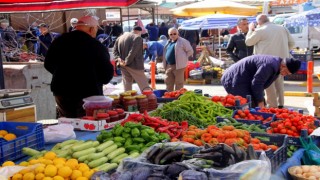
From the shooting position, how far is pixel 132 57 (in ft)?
32.4

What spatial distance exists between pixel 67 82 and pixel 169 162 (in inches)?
104

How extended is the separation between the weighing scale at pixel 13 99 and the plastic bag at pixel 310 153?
115 inches

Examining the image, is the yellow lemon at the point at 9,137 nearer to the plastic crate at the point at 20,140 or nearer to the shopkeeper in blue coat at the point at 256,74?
the plastic crate at the point at 20,140

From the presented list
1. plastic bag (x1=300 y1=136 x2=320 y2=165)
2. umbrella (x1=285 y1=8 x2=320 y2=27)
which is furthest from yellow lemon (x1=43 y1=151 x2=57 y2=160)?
umbrella (x1=285 y1=8 x2=320 y2=27)

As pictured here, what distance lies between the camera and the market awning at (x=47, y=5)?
6555 millimetres

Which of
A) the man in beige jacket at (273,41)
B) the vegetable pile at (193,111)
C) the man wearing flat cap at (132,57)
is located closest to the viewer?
the vegetable pile at (193,111)

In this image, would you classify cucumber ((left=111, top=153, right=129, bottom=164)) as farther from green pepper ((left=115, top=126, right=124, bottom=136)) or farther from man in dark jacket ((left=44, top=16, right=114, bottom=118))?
man in dark jacket ((left=44, top=16, right=114, bottom=118))

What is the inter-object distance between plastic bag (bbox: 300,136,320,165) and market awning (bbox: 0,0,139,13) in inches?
A: 127

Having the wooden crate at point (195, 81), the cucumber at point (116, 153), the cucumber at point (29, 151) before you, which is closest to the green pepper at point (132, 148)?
the cucumber at point (116, 153)

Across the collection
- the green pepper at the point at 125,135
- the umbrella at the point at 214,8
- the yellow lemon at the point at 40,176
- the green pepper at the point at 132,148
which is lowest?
the green pepper at the point at 132,148

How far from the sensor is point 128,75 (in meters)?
10.3

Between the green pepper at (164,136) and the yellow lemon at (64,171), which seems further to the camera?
the green pepper at (164,136)

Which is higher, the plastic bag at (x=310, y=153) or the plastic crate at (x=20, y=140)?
the plastic crate at (x=20, y=140)

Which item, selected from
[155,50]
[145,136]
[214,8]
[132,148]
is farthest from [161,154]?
[155,50]
